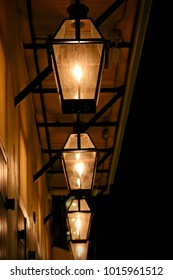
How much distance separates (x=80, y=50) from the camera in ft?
22.4

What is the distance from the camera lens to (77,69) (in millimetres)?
6883

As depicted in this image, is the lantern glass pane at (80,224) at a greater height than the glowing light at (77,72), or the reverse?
the lantern glass pane at (80,224)

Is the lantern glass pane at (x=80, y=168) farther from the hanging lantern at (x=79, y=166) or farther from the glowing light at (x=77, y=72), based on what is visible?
the glowing light at (x=77, y=72)

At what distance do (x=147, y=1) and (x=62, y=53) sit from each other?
272cm

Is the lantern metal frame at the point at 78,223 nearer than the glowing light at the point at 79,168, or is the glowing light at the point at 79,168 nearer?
the glowing light at the point at 79,168

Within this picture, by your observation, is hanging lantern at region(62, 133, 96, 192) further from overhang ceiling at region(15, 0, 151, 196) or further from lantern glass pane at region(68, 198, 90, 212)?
lantern glass pane at region(68, 198, 90, 212)

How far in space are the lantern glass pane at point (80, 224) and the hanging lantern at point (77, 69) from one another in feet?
19.6

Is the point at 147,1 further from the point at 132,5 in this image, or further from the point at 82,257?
the point at 82,257

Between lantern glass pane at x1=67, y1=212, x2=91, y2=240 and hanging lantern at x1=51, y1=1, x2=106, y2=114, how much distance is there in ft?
19.6

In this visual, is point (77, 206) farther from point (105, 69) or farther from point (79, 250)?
point (105, 69)

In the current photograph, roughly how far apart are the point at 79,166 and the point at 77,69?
3.14 m

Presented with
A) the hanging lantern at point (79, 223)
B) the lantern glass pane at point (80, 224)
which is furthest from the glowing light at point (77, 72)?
the lantern glass pane at point (80, 224)

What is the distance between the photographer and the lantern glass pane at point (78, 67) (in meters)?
6.84

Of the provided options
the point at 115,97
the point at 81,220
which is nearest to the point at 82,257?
the point at 81,220
